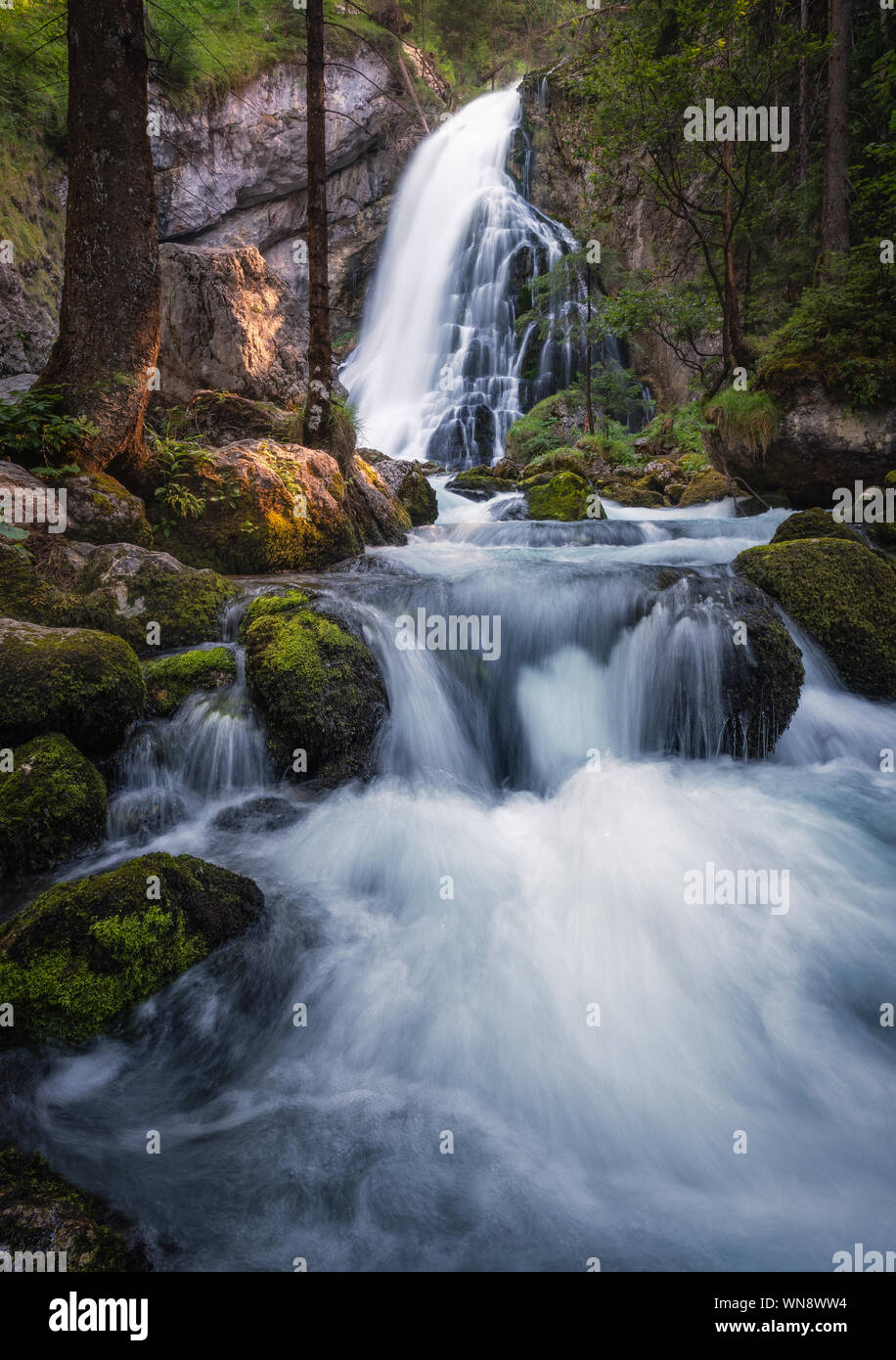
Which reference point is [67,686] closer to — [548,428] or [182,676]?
[182,676]

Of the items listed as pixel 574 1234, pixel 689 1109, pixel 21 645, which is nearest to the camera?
pixel 574 1234

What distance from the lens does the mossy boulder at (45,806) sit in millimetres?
3418

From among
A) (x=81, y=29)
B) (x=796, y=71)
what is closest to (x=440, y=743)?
(x=81, y=29)

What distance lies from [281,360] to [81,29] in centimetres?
583

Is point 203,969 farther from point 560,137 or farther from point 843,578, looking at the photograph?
point 560,137

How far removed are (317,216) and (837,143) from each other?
979cm

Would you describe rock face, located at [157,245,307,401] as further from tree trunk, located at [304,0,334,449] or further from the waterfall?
the waterfall

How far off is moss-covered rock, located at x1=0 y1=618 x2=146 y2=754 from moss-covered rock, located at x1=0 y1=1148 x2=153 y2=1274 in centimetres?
235

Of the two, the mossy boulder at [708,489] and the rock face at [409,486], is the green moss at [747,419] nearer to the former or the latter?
the mossy boulder at [708,489]

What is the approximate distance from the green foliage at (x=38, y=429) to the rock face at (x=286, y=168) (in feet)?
54.7

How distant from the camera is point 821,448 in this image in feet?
32.2

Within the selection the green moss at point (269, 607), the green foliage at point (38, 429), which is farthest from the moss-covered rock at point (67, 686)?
the green foliage at point (38, 429)

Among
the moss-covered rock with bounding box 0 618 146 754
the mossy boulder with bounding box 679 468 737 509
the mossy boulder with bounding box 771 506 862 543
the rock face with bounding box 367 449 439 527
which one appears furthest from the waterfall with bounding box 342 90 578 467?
the moss-covered rock with bounding box 0 618 146 754

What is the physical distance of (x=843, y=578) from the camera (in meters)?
6.38
